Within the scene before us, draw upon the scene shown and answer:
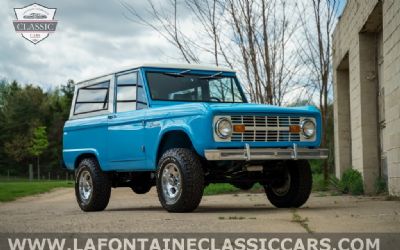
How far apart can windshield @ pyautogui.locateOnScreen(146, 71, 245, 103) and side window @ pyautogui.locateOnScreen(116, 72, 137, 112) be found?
32cm

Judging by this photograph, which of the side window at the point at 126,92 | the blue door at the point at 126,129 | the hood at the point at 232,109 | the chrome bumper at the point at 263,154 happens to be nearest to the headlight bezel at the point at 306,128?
the hood at the point at 232,109

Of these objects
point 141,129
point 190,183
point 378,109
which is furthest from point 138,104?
point 378,109

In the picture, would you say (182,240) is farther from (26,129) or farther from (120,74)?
(26,129)

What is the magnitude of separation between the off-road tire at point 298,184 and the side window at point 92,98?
3135 millimetres

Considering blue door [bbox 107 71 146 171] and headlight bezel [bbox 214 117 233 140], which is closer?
headlight bezel [bbox 214 117 233 140]

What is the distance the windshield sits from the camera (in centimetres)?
1100

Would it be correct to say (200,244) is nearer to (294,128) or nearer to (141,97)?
(294,128)

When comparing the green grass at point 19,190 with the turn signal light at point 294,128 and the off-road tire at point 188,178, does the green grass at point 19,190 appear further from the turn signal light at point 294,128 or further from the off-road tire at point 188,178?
the turn signal light at point 294,128

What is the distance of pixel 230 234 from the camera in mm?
6648

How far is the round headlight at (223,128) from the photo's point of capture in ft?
30.5

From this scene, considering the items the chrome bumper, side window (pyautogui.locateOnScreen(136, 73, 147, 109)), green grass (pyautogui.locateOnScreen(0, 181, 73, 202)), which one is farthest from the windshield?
green grass (pyautogui.locateOnScreen(0, 181, 73, 202))

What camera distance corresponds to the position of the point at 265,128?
9.69m

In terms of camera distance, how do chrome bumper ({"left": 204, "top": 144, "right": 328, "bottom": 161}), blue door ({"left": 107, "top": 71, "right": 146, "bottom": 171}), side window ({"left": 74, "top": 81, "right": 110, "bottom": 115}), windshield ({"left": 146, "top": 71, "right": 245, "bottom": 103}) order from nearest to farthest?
1. chrome bumper ({"left": 204, "top": 144, "right": 328, "bottom": 161})
2. blue door ({"left": 107, "top": 71, "right": 146, "bottom": 171})
3. windshield ({"left": 146, "top": 71, "right": 245, "bottom": 103})
4. side window ({"left": 74, "top": 81, "right": 110, "bottom": 115})

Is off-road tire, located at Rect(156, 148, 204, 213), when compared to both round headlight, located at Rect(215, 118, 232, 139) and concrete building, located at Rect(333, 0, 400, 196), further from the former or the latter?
concrete building, located at Rect(333, 0, 400, 196)
